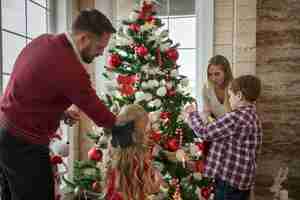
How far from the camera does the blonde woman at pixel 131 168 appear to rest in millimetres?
1712

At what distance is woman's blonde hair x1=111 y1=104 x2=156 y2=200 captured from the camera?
1711mm

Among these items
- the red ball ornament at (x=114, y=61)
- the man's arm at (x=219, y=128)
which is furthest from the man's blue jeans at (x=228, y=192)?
the red ball ornament at (x=114, y=61)

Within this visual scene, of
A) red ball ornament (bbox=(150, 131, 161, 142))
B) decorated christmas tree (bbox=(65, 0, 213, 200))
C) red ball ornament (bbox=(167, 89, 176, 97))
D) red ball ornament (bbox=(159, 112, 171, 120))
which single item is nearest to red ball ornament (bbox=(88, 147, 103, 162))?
decorated christmas tree (bbox=(65, 0, 213, 200))

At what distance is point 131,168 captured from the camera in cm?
171

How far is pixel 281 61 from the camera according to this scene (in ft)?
11.2

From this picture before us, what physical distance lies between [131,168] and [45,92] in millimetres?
509

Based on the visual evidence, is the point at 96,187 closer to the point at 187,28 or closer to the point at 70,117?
the point at 70,117

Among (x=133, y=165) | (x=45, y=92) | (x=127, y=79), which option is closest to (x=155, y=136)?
(x=127, y=79)

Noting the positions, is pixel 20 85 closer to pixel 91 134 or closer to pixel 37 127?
pixel 37 127

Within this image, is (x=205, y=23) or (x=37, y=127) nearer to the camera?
(x=37, y=127)

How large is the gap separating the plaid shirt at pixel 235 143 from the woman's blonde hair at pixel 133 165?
2.42 feet

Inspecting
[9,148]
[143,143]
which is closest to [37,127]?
[9,148]

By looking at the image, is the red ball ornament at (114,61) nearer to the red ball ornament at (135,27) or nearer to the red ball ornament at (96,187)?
the red ball ornament at (135,27)

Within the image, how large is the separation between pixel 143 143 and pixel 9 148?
598mm
